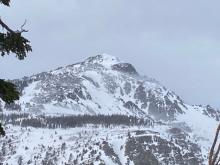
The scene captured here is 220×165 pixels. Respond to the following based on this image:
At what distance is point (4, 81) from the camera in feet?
38.6

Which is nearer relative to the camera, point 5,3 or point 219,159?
point 219,159

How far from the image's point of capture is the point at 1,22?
11570 millimetres

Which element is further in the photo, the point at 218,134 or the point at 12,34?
the point at 12,34

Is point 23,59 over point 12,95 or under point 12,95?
over

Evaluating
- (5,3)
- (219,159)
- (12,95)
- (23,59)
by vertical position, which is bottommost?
(219,159)

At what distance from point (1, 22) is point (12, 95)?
142 centimetres

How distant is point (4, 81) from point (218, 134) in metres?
4.41

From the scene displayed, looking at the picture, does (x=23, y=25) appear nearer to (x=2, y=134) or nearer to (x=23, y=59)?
(x=23, y=59)

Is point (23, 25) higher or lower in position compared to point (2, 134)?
higher

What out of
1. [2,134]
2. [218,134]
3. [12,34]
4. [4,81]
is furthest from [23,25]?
[218,134]

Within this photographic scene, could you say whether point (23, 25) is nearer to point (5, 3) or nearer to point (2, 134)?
point (5, 3)

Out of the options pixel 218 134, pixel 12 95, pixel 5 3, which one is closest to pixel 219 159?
pixel 218 134

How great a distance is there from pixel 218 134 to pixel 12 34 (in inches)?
182

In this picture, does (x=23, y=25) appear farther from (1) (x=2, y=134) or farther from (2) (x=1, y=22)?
(1) (x=2, y=134)
